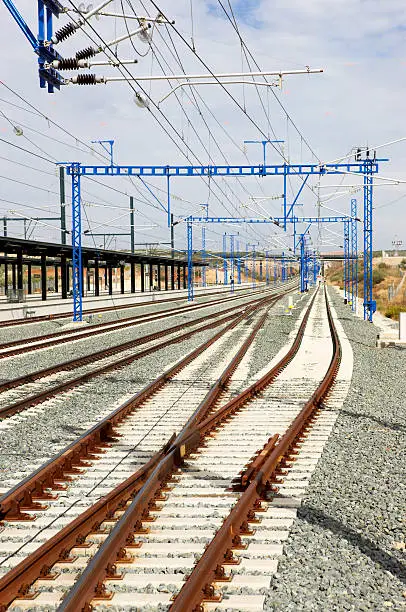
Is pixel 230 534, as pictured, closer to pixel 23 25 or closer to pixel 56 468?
pixel 56 468

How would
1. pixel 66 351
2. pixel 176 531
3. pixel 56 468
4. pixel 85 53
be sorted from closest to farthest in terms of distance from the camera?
pixel 176 531, pixel 56 468, pixel 85 53, pixel 66 351

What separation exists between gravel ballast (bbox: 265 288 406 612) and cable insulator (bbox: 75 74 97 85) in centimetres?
777

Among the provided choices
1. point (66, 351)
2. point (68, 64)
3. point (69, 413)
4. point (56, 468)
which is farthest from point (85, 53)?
point (66, 351)

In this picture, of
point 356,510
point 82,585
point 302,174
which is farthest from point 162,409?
point 302,174

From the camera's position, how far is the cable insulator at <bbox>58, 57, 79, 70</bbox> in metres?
11.7

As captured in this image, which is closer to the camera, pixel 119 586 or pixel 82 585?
pixel 82 585

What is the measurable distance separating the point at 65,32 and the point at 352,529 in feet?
30.4

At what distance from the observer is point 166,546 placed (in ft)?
17.2

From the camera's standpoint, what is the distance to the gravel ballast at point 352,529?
4457 millimetres

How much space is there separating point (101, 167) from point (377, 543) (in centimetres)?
2359

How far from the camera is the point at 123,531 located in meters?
5.12

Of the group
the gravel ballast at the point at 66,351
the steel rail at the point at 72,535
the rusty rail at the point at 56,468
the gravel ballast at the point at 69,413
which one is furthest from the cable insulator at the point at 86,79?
the steel rail at the point at 72,535

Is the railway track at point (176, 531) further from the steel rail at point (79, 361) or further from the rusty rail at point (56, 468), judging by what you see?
the steel rail at point (79, 361)

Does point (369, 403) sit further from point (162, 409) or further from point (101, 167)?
point (101, 167)
